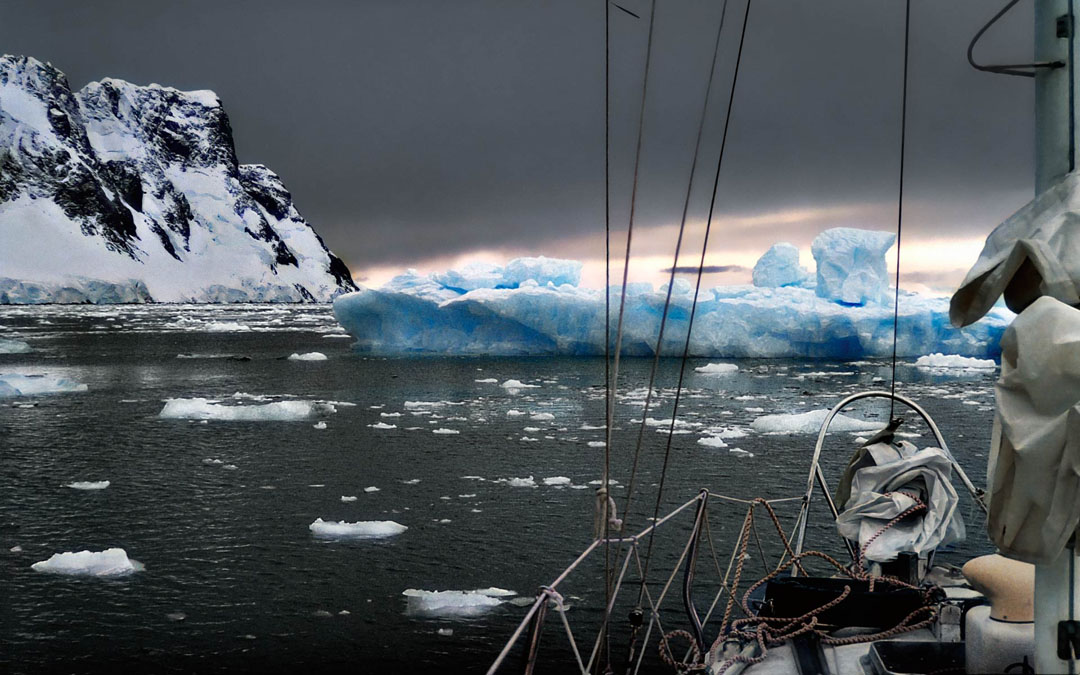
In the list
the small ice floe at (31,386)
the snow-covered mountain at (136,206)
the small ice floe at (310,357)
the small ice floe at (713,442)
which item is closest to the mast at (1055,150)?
the small ice floe at (713,442)

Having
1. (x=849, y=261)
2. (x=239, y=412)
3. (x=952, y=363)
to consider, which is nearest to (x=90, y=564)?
(x=239, y=412)

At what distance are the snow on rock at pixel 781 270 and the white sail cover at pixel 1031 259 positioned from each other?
113ft

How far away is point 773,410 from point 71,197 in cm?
13984

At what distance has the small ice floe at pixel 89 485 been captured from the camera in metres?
13.6

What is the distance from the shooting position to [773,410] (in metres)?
21.4

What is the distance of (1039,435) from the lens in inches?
93.2

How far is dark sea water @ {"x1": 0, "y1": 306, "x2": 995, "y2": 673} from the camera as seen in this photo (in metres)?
8.04

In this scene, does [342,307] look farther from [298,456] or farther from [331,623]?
[331,623]

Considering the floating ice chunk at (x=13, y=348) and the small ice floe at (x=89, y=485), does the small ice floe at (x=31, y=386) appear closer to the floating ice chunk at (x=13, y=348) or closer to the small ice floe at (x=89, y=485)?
the small ice floe at (x=89, y=485)

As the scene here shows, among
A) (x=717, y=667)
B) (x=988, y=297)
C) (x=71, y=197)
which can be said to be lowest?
(x=717, y=667)

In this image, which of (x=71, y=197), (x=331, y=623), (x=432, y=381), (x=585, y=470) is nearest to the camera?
(x=331, y=623)

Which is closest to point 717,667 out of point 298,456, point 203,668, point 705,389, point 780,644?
point 780,644

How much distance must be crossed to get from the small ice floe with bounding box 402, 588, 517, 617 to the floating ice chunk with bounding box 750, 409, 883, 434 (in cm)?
1051

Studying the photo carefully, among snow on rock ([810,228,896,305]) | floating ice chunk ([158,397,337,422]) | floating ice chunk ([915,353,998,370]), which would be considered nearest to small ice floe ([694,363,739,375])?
→ snow on rock ([810,228,896,305])
